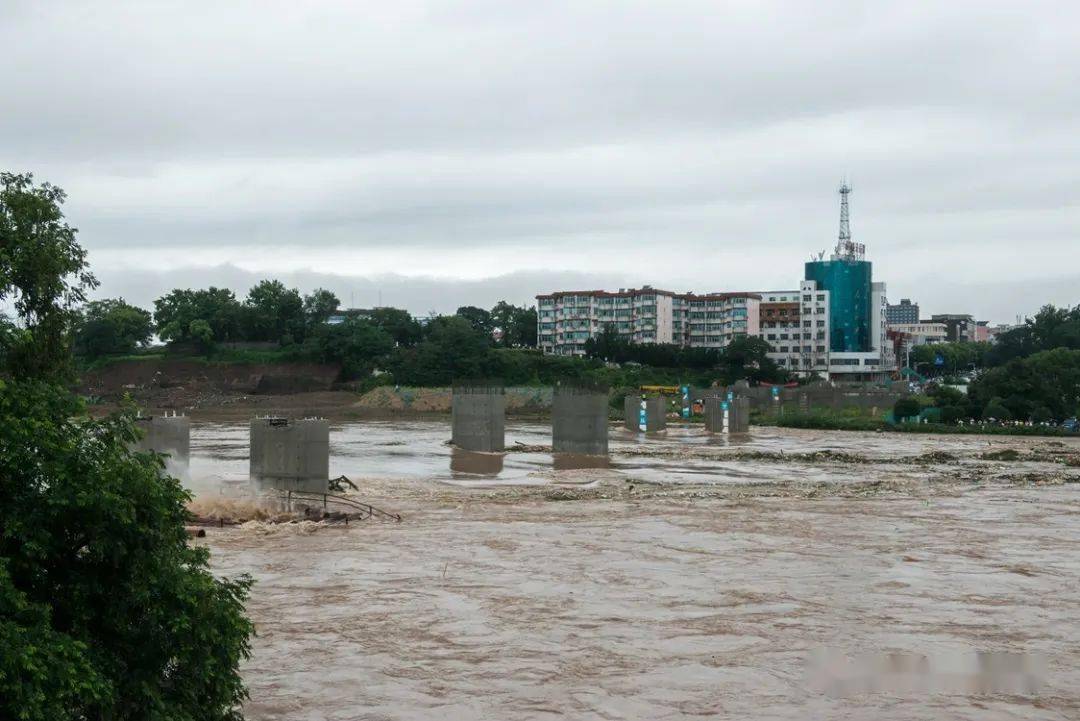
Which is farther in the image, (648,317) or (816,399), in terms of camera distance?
(648,317)

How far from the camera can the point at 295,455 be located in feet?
112

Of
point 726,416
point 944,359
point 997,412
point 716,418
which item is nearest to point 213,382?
point 716,418

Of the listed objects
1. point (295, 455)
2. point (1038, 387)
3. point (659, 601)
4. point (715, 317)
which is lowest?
point (659, 601)

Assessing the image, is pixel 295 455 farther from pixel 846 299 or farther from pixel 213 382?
pixel 846 299

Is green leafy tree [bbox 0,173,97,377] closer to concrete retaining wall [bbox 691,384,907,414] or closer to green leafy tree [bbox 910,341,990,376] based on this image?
concrete retaining wall [bbox 691,384,907,414]

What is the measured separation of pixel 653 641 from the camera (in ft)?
56.3

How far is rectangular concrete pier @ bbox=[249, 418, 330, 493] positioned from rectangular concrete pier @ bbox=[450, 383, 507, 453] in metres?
21.6

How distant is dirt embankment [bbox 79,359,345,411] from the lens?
4437 inches

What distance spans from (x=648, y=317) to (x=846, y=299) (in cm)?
2828

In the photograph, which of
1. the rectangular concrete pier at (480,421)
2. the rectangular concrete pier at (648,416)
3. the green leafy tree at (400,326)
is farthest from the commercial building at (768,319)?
the rectangular concrete pier at (480,421)

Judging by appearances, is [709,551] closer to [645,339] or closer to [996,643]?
[996,643]

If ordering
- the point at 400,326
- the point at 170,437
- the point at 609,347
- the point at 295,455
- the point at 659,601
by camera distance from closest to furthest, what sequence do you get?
the point at 659,601, the point at 295,455, the point at 170,437, the point at 609,347, the point at 400,326

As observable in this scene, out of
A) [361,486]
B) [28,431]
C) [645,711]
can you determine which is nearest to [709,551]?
[645,711]

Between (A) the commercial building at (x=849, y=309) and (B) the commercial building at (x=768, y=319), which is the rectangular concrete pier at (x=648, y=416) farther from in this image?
(A) the commercial building at (x=849, y=309)
